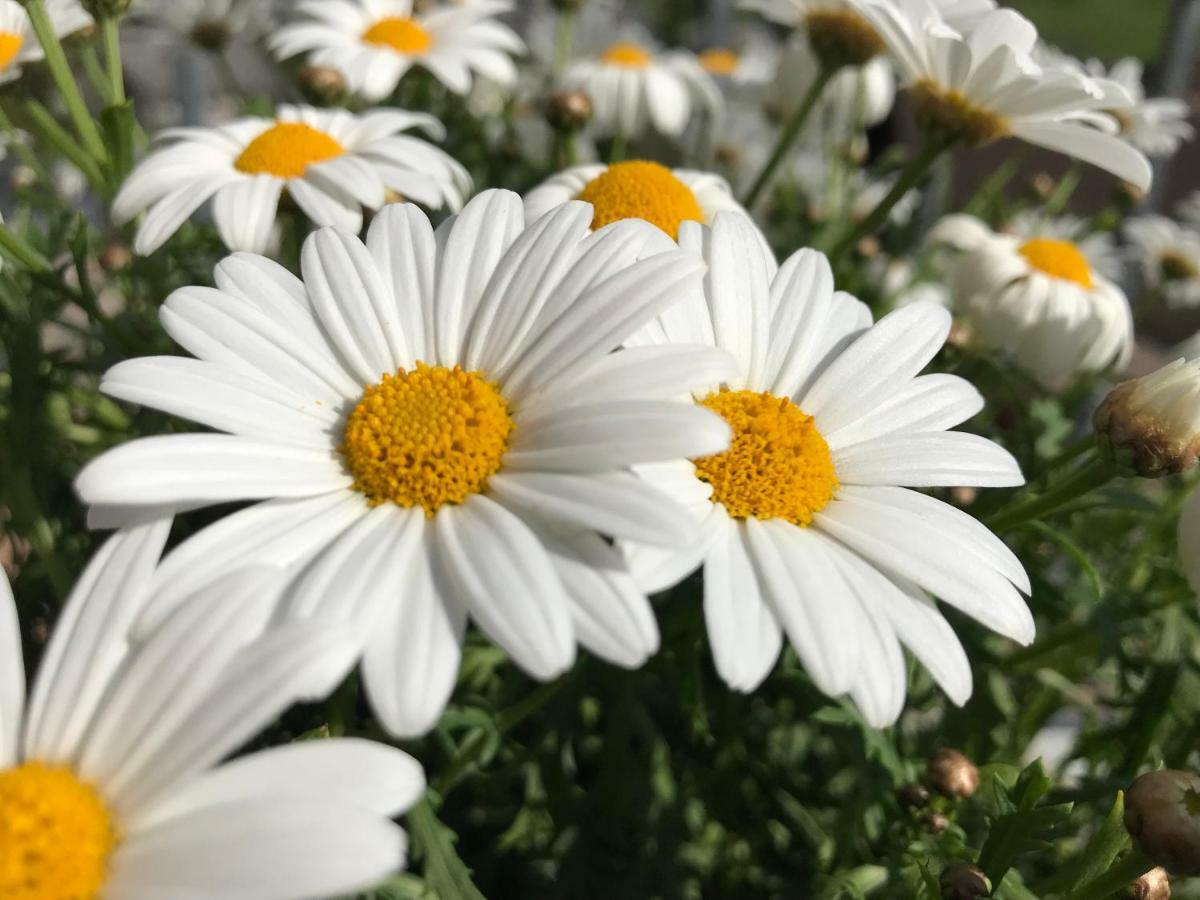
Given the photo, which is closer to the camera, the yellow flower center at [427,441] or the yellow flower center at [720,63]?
the yellow flower center at [427,441]

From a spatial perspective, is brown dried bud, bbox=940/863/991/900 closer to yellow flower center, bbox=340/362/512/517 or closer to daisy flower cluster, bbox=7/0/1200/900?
daisy flower cluster, bbox=7/0/1200/900

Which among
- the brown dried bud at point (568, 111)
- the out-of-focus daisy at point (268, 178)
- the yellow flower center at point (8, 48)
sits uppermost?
the yellow flower center at point (8, 48)

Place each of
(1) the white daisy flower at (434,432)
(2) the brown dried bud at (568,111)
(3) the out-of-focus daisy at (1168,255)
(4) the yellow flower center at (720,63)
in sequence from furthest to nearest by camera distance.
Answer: (4) the yellow flower center at (720,63)
(3) the out-of-focus daisy at (1168,255)
(2) the brown dried bud at (568,111)
(1) the white daisy flower at (434,432)

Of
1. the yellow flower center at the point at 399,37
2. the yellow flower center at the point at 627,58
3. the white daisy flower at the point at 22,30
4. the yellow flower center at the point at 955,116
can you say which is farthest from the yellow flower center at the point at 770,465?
the yellow flower center at the point at 627,58

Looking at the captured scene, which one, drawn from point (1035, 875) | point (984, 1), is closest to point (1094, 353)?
point (984, 1)

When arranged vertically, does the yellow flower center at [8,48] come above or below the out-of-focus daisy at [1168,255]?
above

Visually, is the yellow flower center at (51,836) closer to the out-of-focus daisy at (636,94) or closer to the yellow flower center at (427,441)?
the yellow flower center at (427,441)
